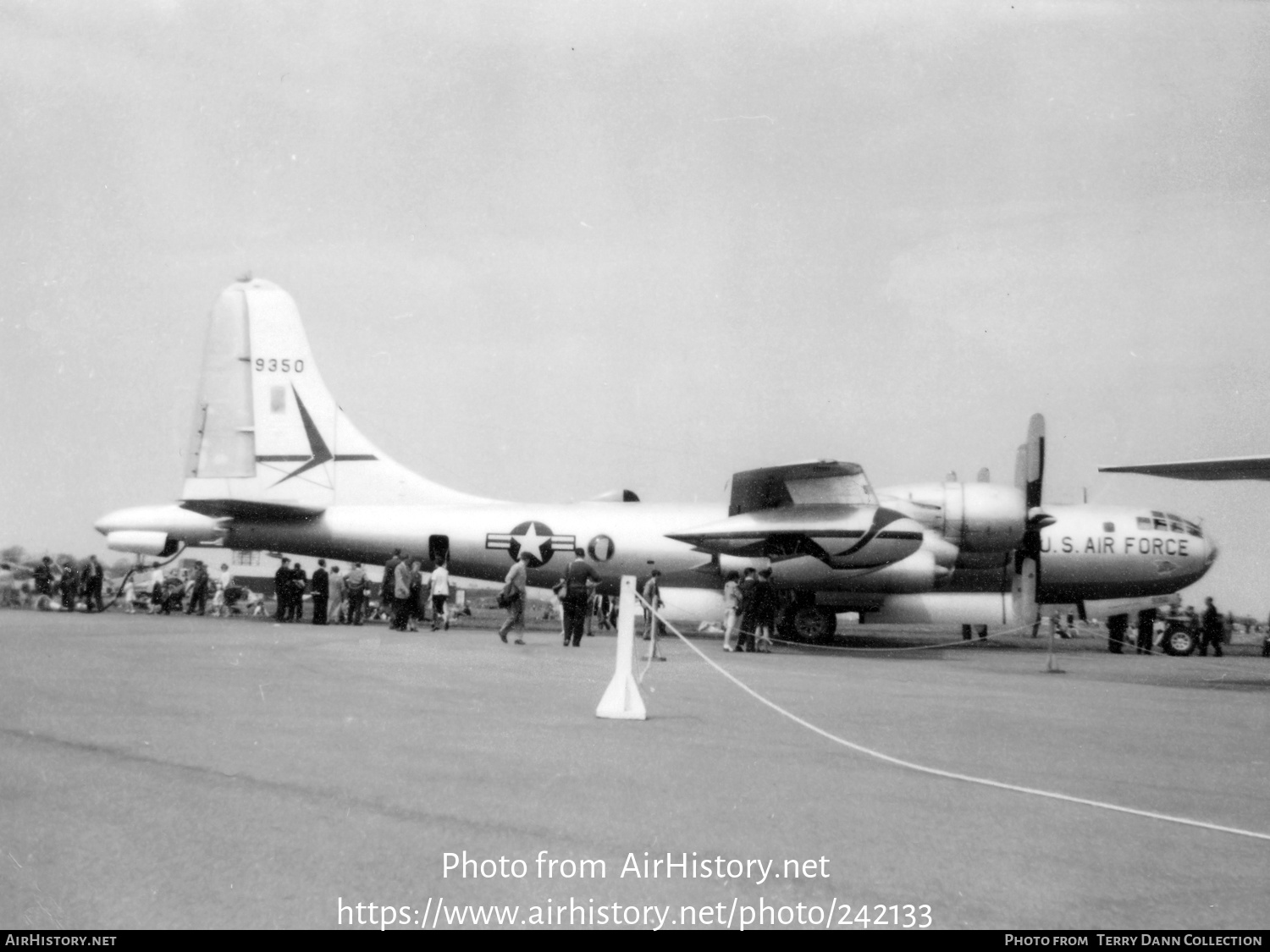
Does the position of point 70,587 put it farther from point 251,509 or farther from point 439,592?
point 439,592

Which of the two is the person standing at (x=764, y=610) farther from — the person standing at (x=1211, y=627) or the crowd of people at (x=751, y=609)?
the person standing at (x=1211, y=627)

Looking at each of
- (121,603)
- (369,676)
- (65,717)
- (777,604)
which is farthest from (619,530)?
(121,603)

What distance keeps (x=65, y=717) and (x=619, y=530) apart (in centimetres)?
1633

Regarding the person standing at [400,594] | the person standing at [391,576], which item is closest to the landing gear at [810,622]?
the person standing at [400,594]

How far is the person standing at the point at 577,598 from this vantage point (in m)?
18.8

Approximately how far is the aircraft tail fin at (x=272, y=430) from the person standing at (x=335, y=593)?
157 centimetres

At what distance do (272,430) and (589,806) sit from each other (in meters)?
21.5

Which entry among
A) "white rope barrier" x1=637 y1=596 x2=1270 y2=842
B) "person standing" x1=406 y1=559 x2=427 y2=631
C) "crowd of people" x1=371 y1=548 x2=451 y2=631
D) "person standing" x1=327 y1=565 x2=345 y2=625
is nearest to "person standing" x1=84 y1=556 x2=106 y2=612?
"person standing" x1=327 y1=565 x2=345 y2=625

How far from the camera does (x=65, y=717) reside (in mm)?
8328

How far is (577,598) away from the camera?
19.0 m

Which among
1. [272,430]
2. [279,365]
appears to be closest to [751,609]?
[272,430]

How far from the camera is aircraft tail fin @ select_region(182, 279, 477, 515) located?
25328 millimetres

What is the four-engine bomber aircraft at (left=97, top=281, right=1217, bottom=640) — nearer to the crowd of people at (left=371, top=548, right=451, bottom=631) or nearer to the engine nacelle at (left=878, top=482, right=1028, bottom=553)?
the engine nacelle at (left=878, top=482, right=1028, bottom=553)
